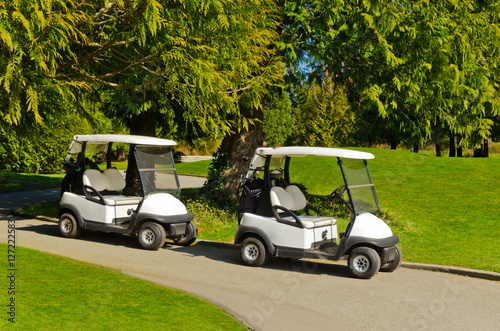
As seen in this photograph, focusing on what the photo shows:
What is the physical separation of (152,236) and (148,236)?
0.11 m

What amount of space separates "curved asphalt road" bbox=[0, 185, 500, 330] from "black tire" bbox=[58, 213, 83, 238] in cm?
25

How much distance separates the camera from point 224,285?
777cm

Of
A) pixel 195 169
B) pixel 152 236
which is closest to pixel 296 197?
pixel 152 236

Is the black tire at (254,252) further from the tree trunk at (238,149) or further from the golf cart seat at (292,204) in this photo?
the tree trunk at (238,149)

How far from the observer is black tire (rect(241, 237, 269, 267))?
893 centimetres

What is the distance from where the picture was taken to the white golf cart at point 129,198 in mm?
10188

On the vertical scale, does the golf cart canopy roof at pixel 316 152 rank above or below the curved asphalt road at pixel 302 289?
above

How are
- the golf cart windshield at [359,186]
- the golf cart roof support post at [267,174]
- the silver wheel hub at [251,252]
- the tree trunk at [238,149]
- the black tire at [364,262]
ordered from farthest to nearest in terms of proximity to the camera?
the tree trunk at [238,149] → the golf cart roof support post at [267,174] → the silver wheel hub at [251,252] → the golf cart windshield at [359,186] → the black tire at [364,262]

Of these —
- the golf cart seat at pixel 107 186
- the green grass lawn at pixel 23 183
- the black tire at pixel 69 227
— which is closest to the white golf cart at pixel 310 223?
the golf cart seat at pixel 107 186

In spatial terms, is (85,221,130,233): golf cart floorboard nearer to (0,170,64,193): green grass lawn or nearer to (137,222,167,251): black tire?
(137,222,167,251): black tire

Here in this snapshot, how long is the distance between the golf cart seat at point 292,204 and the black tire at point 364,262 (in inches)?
33.1

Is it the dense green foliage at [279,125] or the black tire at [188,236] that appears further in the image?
the dense green foliage at [279,125]

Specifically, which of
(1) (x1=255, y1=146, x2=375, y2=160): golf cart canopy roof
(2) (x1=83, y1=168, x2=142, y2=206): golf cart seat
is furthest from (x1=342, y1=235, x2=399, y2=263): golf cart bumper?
(2) (x1=83, y1=168, x2=142, y2=206): golf cart seat

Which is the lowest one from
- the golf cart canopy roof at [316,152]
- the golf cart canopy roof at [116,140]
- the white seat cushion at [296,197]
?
the white seat cushion at [296,197]
